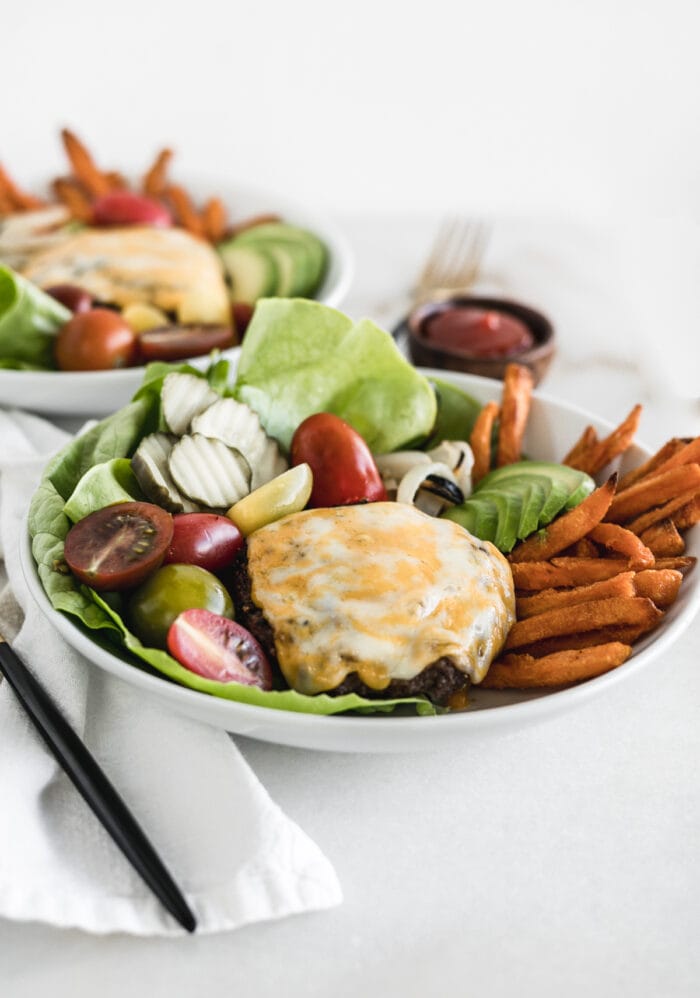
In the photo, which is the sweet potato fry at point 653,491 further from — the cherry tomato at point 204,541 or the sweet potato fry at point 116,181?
the sweet potato fry at point 116,181

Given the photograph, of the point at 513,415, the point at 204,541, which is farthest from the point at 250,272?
the point at 204,541

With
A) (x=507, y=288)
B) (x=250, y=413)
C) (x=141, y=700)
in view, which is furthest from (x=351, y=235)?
(x=141, y=700)

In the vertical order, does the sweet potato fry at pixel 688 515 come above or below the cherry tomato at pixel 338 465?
above

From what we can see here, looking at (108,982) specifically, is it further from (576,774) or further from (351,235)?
(351,235)

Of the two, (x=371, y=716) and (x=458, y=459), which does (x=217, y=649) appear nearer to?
(x=371, y=716)

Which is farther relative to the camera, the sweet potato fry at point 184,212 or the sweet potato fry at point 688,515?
the sweet potato fry at point 184,212

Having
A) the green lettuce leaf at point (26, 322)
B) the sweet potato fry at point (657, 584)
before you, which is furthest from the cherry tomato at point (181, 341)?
the sweet potato fry at point (657, 584)

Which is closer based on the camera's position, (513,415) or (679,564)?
(679,564)
